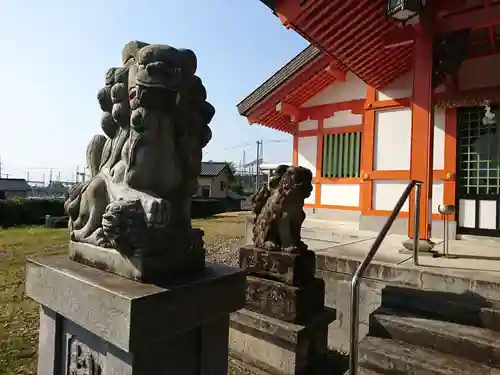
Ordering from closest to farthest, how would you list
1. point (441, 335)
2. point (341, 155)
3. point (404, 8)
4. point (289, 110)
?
point (441, 335) → point (404, 8) → point (341, 155) → point (289, 110)

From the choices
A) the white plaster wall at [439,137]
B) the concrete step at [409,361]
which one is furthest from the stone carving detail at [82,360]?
the white plaster wall at [439,137]

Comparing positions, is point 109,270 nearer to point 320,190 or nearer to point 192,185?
point 192,185

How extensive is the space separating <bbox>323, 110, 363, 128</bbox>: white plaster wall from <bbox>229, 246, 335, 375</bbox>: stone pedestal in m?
6.29

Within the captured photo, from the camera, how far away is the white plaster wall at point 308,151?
32.3 feet

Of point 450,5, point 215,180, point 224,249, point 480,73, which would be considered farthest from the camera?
point 215,180

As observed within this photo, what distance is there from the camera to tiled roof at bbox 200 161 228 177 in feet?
125

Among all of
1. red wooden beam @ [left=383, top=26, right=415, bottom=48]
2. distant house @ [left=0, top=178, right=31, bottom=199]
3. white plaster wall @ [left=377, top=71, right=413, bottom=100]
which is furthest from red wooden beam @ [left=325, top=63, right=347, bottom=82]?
distant house @ [left=0, top=178, right=31, bottom=199]

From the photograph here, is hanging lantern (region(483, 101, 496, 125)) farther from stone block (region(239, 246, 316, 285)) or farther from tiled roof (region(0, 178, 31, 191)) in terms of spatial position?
tiled roof (region(0, 178, 31, 191))

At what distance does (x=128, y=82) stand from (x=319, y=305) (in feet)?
9.61

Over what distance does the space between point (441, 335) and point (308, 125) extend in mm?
7528

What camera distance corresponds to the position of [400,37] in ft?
18.0

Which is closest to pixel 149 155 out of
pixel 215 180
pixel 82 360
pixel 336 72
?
pixel 82 360

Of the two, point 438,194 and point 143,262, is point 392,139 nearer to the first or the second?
point 438,194

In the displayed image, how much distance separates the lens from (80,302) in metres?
1.71
